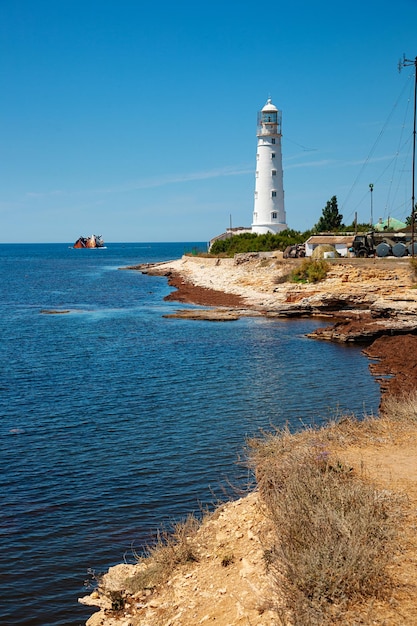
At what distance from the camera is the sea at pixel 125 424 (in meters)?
11.0

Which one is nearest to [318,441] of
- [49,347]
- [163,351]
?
[163,351]

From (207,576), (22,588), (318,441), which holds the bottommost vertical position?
(22,588)

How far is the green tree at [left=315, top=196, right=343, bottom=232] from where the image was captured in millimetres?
78688

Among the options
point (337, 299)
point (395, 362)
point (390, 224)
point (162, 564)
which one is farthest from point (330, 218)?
point (162, 564)

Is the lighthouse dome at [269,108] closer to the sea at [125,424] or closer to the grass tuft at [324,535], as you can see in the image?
the sea at [125,424]

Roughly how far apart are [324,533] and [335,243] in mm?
50765

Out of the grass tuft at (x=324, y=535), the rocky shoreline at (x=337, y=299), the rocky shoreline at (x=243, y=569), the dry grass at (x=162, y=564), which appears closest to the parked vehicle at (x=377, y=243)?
Answer: the rocky shoreline at (x=337, y=299)

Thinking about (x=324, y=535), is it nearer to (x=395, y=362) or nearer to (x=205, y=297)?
(x=395, y=362)

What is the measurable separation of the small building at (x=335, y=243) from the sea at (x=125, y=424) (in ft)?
58.2

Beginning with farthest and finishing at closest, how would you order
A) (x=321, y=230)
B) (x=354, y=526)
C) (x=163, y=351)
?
1. (x=321, y=230)
2. (x=163, y=351)
3. (x=354, y=526)

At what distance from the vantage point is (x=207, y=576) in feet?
27.5

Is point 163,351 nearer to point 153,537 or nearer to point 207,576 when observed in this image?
point 153,537

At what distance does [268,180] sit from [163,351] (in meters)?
44.0

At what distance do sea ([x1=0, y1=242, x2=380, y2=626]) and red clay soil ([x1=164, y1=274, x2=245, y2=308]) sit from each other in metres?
10.6
